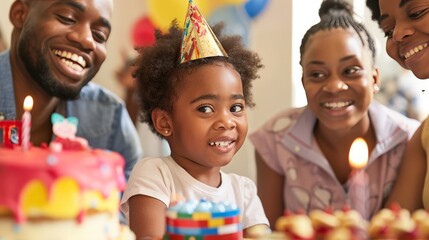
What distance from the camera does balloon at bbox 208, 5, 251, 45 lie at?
2.90 metres

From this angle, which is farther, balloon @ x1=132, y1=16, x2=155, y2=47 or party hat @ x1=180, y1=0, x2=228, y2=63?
balloon @ x1=132, y1=16, x2=155, y2=47

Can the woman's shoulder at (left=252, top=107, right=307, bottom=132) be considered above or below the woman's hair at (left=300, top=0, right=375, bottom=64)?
below

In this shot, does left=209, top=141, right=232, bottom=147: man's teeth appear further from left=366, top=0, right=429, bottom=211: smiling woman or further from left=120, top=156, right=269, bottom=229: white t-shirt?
left=366, top=0, right=429, bottom=211: smiling woman

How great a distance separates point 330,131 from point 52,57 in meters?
0.92

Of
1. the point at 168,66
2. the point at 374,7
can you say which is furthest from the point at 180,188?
the point at 374,7

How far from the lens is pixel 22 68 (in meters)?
1.85

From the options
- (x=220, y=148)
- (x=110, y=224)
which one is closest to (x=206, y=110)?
(x=220, y=148)

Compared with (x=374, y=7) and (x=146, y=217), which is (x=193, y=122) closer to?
(x=146, y=217)

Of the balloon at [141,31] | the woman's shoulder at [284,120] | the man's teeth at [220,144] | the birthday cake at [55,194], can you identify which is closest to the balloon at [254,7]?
the balloon at [141,31]

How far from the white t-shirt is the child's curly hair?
162mm

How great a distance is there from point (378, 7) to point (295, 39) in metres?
1.16

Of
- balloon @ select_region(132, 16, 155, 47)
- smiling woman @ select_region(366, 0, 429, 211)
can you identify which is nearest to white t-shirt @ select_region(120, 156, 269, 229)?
smiling woman @ select_region(366, 0, 429, 211)

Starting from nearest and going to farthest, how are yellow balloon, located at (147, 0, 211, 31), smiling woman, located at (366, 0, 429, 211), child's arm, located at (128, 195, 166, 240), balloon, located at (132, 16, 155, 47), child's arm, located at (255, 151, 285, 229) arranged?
child's arm, located at (128, 195, 166, 240)
smiling woman, located at (366, 0, 429, 211)
child's arm, located at (255, 151, 285, 229)
yellow balloon, located at (147, 0, 211, 31)
balloon, located at (132, 16, 155, 47)

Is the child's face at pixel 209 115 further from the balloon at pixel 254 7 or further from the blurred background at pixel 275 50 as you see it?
the balloon at pixel 254 7
